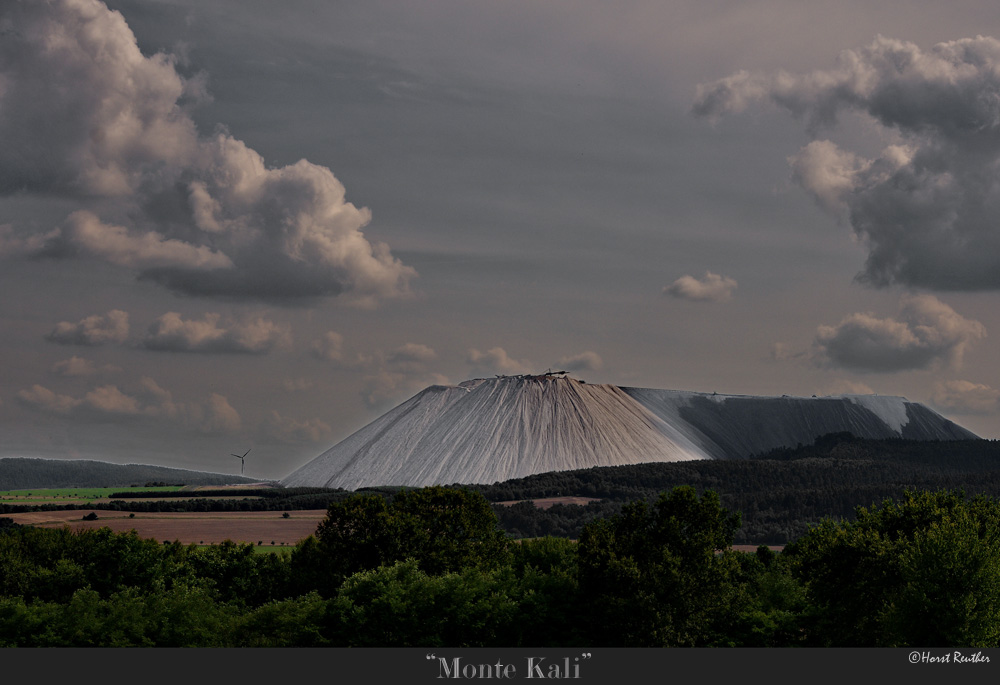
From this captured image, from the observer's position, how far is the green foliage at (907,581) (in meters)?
83.0

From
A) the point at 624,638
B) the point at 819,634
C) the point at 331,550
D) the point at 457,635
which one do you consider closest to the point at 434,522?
the point at 331,550

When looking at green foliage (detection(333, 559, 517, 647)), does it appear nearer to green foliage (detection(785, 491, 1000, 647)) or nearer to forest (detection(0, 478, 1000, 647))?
forest (detection(0, 478, 1000, 647))

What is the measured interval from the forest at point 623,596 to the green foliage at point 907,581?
0.11m

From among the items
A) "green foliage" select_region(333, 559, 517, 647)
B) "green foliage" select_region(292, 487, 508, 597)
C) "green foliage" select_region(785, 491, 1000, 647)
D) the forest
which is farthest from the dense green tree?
"green foliage" select_region(292, 487, 508, 597)

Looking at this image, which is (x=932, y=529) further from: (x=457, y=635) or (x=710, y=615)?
(x=457, y=635)

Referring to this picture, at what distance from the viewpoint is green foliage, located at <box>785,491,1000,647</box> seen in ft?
272

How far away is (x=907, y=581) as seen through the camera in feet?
285

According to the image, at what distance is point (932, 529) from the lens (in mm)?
92000

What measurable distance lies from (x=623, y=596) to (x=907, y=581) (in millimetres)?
22746

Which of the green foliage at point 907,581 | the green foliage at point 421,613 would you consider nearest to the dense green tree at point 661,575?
the green foliage at point 907,581

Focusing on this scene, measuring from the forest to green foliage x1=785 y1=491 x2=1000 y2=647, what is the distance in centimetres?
11

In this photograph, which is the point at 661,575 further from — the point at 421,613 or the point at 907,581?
the point at 421,613

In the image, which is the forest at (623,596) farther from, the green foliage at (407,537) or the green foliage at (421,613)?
the green foliage at (407,537)

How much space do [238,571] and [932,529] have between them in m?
79.2
